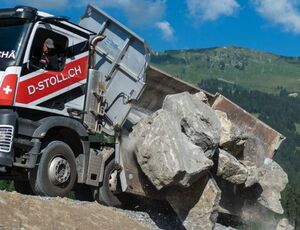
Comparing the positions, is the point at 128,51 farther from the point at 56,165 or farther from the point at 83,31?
the point at 56,165

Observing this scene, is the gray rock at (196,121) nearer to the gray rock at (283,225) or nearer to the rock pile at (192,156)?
the rock pile at (192,156)

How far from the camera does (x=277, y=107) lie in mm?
187375

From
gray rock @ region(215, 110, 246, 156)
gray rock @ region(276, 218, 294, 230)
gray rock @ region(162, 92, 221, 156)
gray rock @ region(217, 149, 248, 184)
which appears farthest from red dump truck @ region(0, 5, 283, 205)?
gray rock @ region(276, 218, 294, 230)

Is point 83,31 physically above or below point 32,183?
above

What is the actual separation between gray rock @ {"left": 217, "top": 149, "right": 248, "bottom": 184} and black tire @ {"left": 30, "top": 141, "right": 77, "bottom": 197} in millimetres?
2834

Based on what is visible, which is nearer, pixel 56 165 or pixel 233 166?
pixel 56 165

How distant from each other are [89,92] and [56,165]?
1514 mm

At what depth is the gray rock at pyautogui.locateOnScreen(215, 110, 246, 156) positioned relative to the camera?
10.6m

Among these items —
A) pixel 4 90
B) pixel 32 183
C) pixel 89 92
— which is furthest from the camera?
pixel 89 92

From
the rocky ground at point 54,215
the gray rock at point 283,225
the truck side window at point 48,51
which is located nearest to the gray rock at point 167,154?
the rocky ground at point 54,215

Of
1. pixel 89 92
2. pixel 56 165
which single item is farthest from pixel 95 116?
pixel 56 165

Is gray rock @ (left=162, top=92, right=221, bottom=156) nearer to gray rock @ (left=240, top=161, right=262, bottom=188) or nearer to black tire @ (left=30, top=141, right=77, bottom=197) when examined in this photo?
gray rock @ (left=240, top=161, right=262, bottom=188)

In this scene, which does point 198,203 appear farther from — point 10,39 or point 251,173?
point 10,39

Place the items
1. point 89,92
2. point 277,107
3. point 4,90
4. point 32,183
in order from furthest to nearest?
point 277,107, point 89,92, point 32,183, point 4,90
